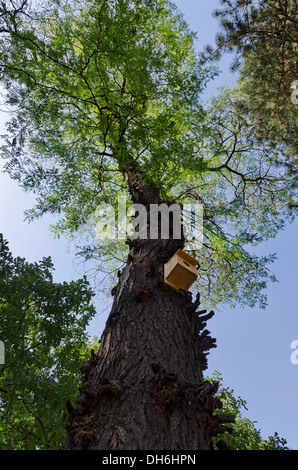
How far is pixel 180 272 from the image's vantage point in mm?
3305

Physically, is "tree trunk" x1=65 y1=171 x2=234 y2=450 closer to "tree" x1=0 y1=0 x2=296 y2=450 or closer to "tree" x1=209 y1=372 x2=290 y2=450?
"tree" x1=0 y1=0 x2=296 y2=450

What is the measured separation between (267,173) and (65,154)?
3.59 m

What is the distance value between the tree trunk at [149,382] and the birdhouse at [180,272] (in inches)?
3.0

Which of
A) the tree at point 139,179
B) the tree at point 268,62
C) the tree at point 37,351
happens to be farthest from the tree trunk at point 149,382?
the tree at point 268,62

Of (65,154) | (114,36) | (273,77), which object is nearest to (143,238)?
(65,154)

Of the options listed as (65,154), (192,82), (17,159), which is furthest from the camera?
(192,82)

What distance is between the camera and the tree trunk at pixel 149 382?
197 cm

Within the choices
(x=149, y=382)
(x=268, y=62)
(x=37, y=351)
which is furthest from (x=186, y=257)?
(x=268, y=62)

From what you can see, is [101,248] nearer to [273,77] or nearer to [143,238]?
[143,238]

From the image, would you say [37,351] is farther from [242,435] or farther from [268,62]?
[268,62]
